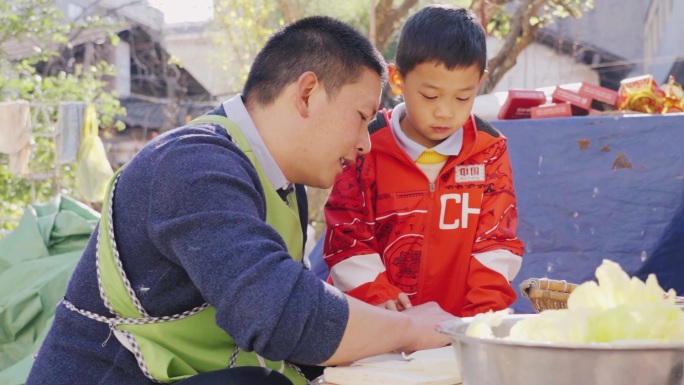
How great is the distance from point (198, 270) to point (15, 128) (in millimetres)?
7681

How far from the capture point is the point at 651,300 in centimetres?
123

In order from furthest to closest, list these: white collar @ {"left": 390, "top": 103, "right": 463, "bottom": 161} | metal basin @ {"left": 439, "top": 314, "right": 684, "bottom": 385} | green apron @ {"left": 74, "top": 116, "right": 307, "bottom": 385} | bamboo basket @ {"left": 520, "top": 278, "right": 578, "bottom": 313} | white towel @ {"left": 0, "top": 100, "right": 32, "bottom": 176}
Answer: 1. white towel @ {"left": 0, "top": 100, "right": 32, "bottom": 176}
2. white collar @ {"left": 390, "top": 103, "right": 463, "bottom": 161}
3. bamboo basket @ {"left": 520, "top": 278, "right": 578, "bottom": 313}
4. green apron @ {"left": 74, "top": 116, "right": 307, "bottom": 385}
5. metal basin @ {"left": 439, "top": 314, "right": 684, "bottom": 385}

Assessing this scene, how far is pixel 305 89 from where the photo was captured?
1.90 m

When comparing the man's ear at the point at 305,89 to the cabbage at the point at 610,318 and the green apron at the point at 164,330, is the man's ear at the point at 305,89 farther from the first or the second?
the cabbage at the point at 610,318

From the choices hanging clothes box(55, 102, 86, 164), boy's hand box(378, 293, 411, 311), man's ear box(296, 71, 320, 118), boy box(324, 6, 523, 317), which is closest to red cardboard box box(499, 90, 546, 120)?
boy box(324, 6, 523, 317)

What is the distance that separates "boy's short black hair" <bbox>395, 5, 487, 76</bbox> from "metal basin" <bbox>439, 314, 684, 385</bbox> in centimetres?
139

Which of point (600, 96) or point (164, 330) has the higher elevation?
point (164, 330)

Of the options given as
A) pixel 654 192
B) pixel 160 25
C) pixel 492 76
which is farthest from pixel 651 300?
pixel 160 25

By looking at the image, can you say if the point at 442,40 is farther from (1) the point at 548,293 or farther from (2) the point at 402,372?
(2) the point at 402,372

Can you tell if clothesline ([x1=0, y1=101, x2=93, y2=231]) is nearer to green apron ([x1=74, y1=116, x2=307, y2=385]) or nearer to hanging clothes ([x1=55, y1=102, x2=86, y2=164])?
hanging clothes ([x1=55, y1=102, x2=86, y2=164])

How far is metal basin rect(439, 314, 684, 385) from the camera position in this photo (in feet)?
3.52

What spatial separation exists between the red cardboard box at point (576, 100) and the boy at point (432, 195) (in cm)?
147

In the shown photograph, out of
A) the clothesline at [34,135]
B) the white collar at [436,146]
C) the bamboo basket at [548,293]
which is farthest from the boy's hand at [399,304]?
the clothesline at [34,135]

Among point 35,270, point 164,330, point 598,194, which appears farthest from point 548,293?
point 35,270
